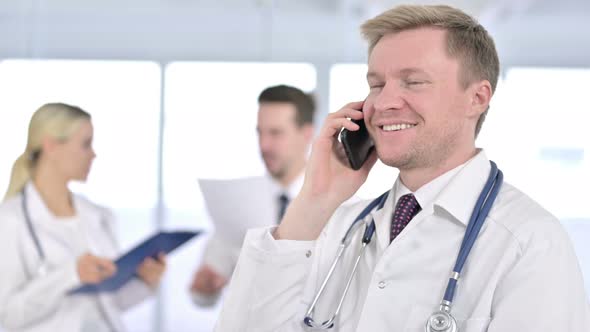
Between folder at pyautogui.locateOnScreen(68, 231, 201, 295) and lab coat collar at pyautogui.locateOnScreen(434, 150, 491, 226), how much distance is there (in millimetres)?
2218

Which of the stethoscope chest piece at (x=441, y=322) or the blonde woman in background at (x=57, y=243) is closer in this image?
the stethoscope chest piece at (x=441, y=322)

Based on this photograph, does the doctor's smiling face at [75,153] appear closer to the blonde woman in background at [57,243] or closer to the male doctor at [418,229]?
the blonde woman in background at [57,243]

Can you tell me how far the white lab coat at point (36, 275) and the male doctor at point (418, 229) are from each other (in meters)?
1.78

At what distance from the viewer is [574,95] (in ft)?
12.4

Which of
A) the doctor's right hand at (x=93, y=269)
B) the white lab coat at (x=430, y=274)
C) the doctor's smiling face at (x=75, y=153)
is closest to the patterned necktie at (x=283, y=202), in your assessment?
the doctor's right hand at (x=93, y=269)

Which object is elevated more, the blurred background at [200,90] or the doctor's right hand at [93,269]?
the blurred background at [200,90]

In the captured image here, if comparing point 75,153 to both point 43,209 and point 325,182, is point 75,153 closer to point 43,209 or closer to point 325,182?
point 43,209

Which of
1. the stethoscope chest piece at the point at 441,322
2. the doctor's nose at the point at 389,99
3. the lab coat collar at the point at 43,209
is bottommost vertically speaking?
the lab coat collar at the point at 43,209

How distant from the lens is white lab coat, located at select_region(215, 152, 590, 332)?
4.25ft

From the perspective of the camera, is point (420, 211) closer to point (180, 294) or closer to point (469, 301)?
point (469, 301)

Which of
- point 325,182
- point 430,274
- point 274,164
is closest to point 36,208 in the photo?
point 274,164

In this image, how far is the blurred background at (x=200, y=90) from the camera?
364 cm

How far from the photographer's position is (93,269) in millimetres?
3412

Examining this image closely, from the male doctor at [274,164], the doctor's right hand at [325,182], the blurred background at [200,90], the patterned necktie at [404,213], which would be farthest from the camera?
the blurred background at [200,90]
